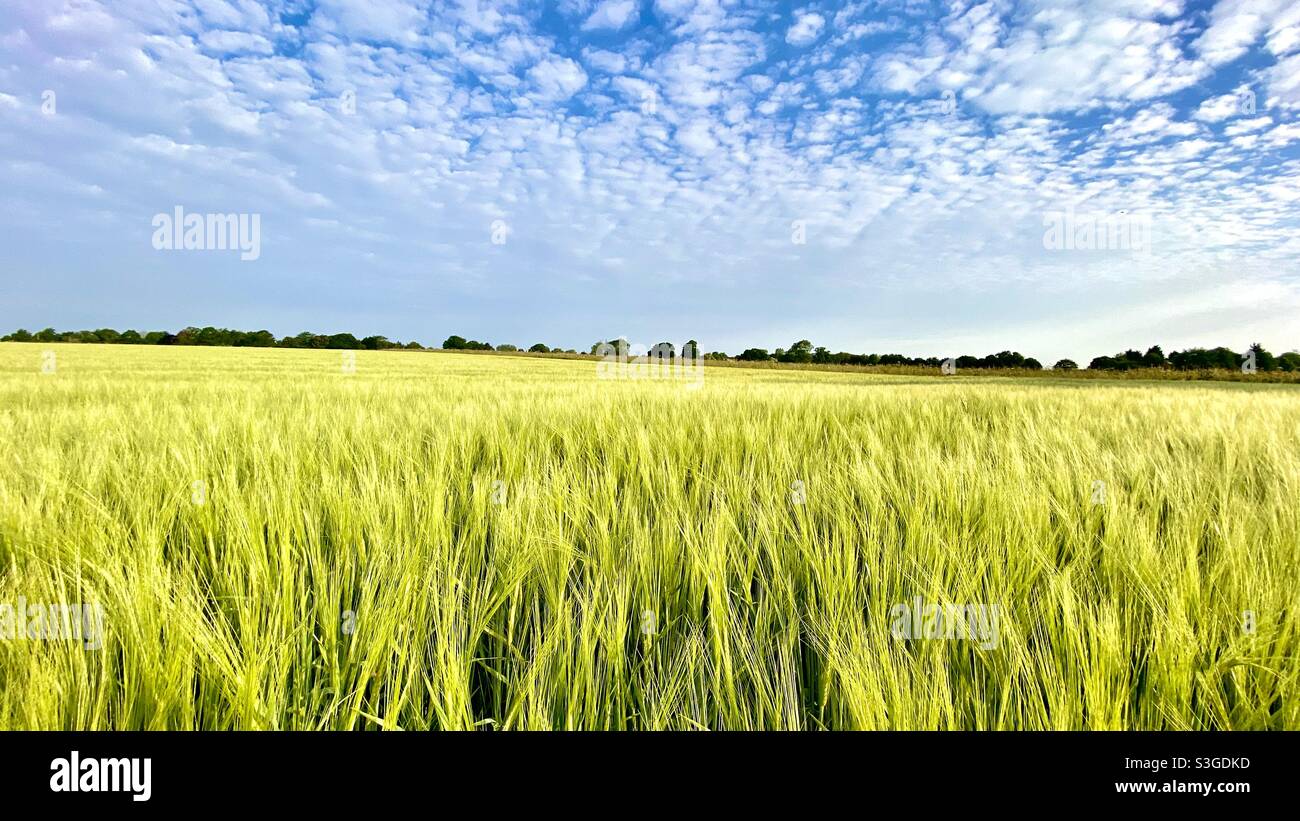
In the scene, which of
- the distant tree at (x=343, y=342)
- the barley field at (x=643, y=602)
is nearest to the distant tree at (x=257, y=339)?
the distant tree at (x=343, y=342)

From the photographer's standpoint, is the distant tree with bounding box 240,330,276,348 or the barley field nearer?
the barley field

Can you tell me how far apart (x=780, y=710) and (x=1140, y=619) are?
2.68 ft

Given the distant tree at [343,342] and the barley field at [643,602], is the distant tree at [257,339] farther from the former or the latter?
the barley field at [643,602]

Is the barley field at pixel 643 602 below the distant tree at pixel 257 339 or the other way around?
below

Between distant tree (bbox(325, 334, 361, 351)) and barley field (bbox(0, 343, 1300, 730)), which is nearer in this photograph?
barley field (bbox(0, 343, 1300, 730))

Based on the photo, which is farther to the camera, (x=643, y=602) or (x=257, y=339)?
(x=257, y=339)

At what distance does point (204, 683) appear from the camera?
2.62 ft

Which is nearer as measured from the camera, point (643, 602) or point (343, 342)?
point (643, 602)

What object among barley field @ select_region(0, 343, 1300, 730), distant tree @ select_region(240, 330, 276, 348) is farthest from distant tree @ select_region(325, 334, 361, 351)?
barley field @ select_region(0, 343, 1300, 730)

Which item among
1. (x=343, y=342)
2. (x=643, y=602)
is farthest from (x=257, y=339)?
(x=643, y=602)

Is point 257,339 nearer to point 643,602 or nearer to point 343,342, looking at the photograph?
point 343,342

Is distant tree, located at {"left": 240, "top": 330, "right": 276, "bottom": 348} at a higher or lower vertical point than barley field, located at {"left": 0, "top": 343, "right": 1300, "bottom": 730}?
higher

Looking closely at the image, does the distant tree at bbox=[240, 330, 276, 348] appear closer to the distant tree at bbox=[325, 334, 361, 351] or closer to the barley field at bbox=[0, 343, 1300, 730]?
the distant tree at bbox=[325, 334, 361, 351]
